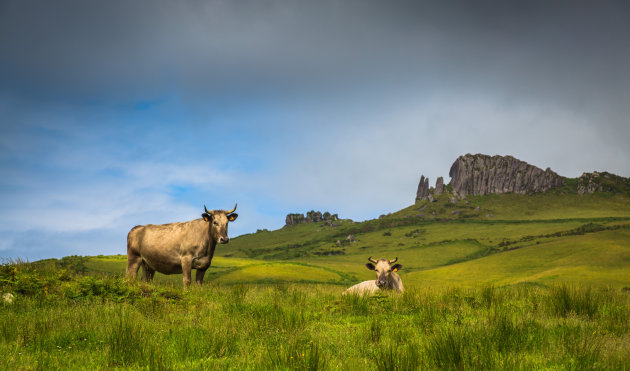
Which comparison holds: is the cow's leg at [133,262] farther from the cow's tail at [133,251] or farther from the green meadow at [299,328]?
the green meadow at [299,328]

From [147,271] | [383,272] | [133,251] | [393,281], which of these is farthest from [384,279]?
[133,251]

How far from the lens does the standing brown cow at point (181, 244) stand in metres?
15.3

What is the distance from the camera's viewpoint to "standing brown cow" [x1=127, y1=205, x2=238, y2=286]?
15.3 m

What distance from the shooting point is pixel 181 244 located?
15.6m

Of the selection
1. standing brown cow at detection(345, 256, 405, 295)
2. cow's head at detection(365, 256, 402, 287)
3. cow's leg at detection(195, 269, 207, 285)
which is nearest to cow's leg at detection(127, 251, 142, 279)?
cow's leg at detection(195, 269, 207, 285)

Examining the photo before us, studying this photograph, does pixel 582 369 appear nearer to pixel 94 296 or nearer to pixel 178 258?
pixel 94 296

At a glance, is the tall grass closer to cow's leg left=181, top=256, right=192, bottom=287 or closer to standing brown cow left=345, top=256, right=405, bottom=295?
standing brown cow left=345, top=256, right=405, bottom=295

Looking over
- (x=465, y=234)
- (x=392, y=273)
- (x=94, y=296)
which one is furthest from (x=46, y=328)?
(x=465, y=234)

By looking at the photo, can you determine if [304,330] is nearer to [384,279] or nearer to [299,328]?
[299,328]

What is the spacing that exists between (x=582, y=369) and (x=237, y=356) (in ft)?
14.0

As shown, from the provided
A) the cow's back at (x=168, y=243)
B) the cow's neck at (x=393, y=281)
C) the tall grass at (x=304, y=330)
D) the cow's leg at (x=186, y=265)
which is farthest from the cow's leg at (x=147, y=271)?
the cow's neck at (x=393, y=281)

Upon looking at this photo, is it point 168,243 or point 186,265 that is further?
point 168,243

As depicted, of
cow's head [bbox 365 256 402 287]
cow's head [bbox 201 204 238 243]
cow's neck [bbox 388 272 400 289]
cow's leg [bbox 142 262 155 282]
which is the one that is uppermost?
cow's head [bbox 201 204 238 243]

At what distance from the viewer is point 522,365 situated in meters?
4.77
